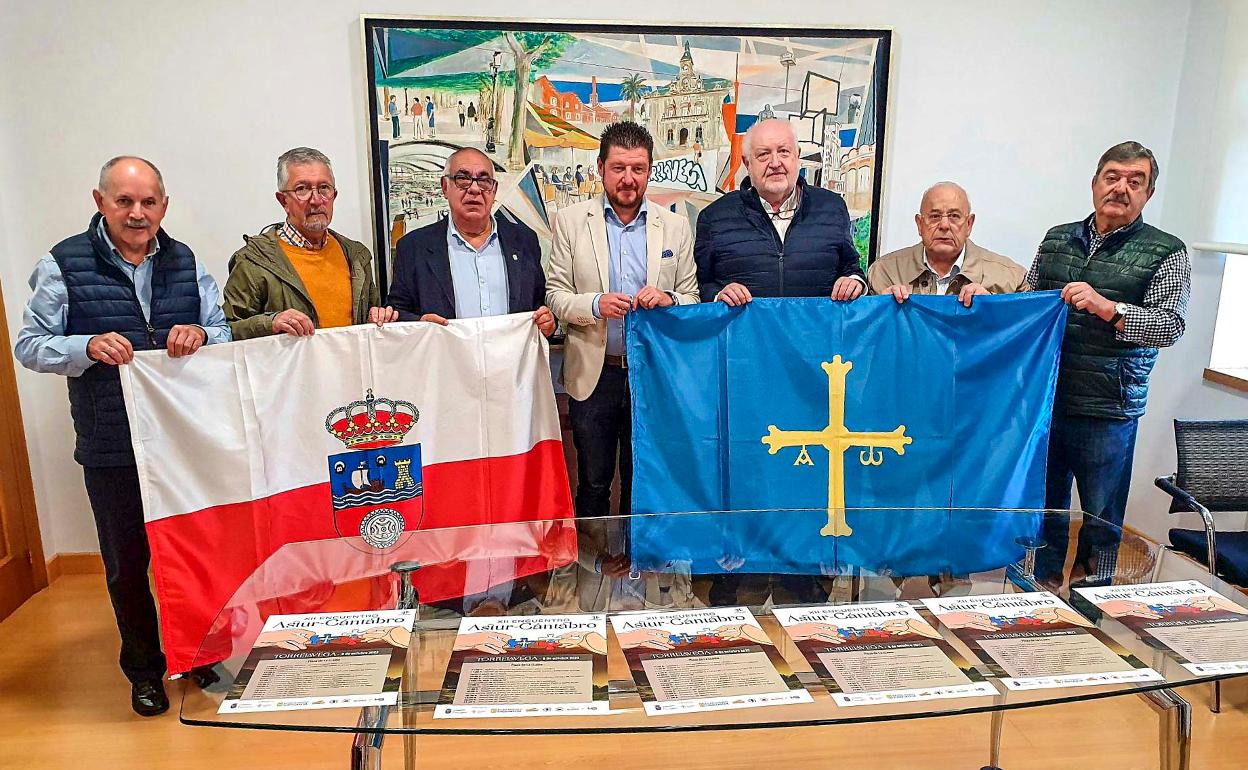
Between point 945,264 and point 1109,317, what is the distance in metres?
0.51

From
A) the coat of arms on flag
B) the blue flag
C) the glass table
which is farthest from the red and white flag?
the glass table

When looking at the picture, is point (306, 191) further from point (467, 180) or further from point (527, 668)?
point (527, 668)

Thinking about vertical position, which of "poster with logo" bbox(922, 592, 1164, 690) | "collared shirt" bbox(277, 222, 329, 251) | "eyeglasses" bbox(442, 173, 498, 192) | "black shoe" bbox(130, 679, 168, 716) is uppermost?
"eyeglasses" bbox(442, 173, 498, 192)

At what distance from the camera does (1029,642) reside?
1616 mm

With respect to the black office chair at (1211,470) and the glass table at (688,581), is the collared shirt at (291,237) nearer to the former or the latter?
the glass table at (688,581)

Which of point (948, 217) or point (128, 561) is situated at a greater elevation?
point (948, 217)

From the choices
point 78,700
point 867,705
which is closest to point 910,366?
point 867,705

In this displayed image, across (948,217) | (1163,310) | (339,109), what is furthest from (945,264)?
(339,109)

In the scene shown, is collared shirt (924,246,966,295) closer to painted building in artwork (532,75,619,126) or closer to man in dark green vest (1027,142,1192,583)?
man in dark green vest (1027,142,1192,583)

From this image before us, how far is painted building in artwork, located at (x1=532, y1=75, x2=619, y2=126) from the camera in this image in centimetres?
349

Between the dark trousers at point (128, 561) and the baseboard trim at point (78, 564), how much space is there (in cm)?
110

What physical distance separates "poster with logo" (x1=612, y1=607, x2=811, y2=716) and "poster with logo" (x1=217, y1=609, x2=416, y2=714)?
15.9 inches

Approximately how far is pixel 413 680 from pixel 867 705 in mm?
739

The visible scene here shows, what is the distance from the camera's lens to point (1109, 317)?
9.21 ft
